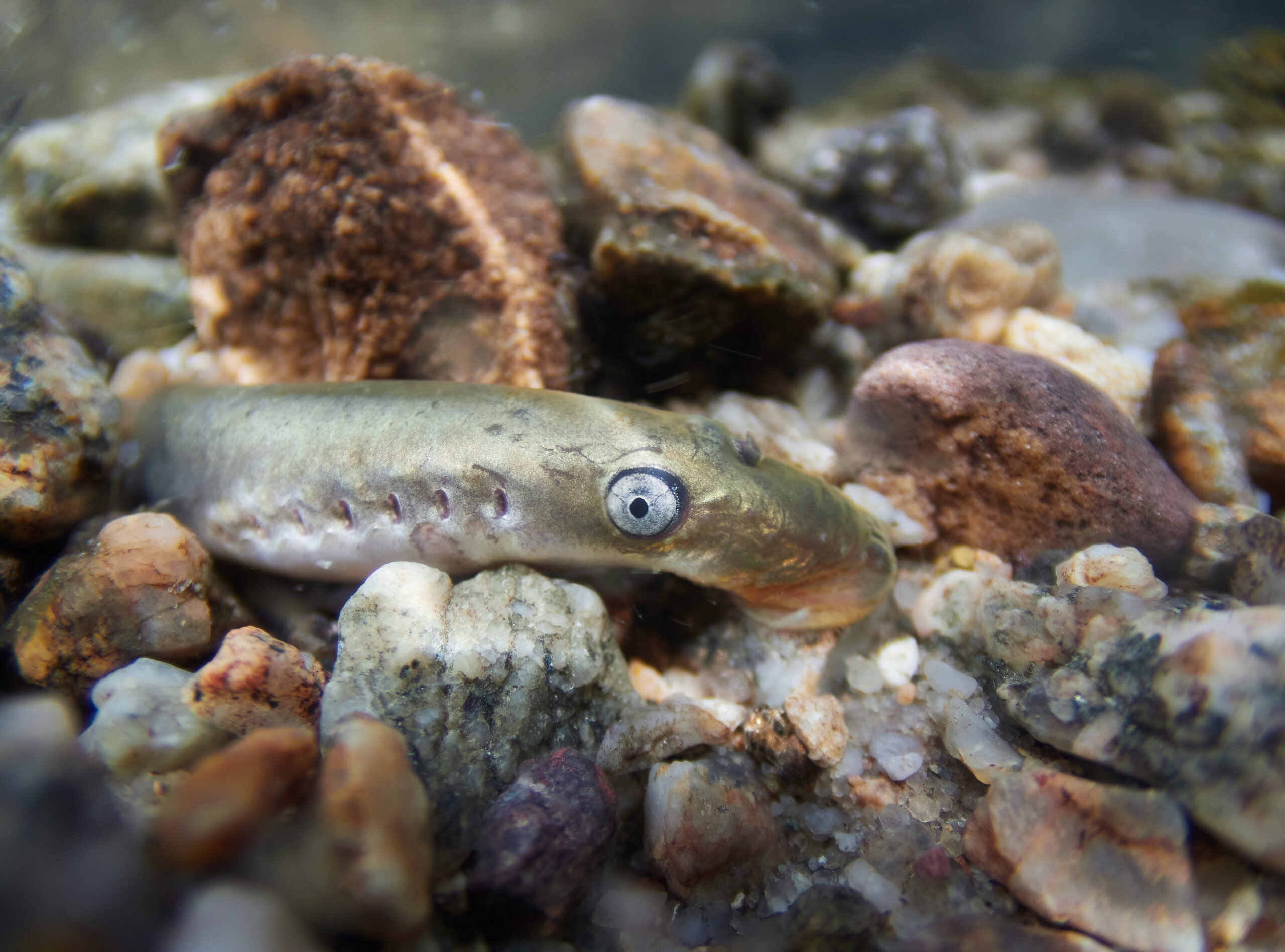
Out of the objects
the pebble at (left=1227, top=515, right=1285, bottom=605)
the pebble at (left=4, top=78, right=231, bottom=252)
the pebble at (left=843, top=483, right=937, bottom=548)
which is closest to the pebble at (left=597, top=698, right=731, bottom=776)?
the pebble at (left=843, top=483, right=937, bottom=548)

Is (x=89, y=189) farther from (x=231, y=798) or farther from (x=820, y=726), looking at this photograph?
(x=820, y=726)

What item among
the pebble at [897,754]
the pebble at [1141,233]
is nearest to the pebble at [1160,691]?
the pebble at [897,754]

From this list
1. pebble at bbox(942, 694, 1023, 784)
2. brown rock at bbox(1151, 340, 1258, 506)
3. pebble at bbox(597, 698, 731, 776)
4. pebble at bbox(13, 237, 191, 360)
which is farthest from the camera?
pebble at bbox(13, 237, 191, 360)

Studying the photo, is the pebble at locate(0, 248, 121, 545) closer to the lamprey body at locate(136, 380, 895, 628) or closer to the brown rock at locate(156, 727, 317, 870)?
the lamprey body at locate(136, 380, 895, 628)

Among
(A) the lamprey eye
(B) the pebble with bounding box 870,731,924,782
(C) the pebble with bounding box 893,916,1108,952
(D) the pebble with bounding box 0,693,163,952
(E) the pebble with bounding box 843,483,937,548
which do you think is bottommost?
(B) the pebble with bounding box 870,731,924,782

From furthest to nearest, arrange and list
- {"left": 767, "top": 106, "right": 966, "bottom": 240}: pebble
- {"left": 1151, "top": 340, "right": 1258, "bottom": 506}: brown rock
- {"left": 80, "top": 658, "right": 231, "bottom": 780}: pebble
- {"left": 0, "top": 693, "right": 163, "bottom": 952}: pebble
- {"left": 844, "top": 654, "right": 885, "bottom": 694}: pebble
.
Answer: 1. {"left": 767, "top": 106, "right": 966, "bottom": 240}: pebble
2. {"left": 1151, "top": 340, "right": 1258, "bottom": 506}: brown rock
3. {"left": 844, "top": 654, "right": 885, "bottom": 694}: pebble
4. {"left": 80, "top": 658, "right": 231, "bottom": 780}: pebble
5. {"left": 0, "top": 693, "right": 163, "bottom": 952}: pebble

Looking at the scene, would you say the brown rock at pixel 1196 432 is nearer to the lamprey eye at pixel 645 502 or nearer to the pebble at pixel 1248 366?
the pebble at pixel 1248 366

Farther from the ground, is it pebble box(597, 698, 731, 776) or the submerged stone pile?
the submerged stone pile

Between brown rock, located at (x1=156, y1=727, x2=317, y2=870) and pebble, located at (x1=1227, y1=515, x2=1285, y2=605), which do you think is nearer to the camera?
brown rock, located at (x1=156, y1=727, x2=317, y2=870)

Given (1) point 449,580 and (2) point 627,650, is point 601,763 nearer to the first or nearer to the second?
(2) point 627,650
